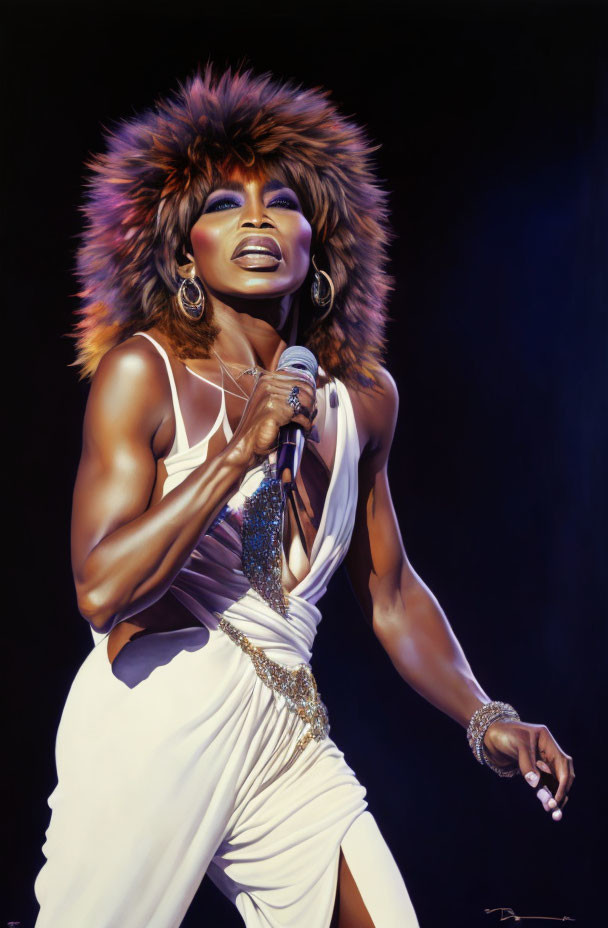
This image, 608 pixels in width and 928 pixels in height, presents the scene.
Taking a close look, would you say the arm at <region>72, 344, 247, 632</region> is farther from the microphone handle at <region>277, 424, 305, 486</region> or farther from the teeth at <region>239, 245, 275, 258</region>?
the teeth at <region>239, 245, 275, 258</region>

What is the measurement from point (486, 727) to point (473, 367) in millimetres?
973

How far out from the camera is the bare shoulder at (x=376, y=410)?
2.27 metres

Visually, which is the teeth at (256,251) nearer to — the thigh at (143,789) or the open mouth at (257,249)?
the open mouth at (257,249)

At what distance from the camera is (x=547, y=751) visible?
6.68 ft

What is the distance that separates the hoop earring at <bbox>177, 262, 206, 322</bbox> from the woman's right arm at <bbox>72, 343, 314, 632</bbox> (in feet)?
0.96

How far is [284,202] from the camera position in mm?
2158

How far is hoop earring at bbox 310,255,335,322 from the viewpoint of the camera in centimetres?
224

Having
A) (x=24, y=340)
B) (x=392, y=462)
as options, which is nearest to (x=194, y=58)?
(x=24, y=340)

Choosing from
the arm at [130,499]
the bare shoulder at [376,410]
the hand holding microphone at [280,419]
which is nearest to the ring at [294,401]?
the hand holding microphone at [280,419]

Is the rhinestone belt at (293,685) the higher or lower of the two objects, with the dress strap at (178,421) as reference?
lower
